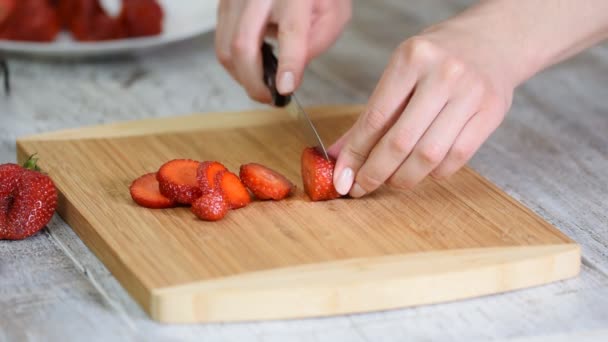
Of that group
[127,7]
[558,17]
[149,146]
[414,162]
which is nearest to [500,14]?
[558,17]

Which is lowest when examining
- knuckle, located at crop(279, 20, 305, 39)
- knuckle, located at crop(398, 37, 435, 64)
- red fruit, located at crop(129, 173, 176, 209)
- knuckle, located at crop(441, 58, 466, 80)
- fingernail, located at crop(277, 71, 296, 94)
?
red fruit, located at crop(129, 173, 176, 209)

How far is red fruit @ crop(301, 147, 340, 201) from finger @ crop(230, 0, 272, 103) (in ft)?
0.64

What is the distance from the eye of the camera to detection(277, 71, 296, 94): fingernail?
5.32ft

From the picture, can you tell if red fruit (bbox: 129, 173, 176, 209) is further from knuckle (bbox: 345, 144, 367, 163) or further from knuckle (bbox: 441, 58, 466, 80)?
knuckle (bbox: 441, 58, 466, 80)

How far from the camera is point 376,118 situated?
1476mm

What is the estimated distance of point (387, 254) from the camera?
1.38 metres

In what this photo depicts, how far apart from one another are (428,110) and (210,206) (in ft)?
1.07

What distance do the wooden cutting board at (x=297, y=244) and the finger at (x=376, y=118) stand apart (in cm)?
5

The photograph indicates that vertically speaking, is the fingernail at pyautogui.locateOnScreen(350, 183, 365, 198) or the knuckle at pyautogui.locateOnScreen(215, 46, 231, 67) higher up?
the knuckle at pyautogui.locateOnScreen(215, 46, 231, 67)

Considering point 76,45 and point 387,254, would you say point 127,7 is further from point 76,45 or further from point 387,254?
point 387,254

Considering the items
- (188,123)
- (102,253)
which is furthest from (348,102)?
(102,253)

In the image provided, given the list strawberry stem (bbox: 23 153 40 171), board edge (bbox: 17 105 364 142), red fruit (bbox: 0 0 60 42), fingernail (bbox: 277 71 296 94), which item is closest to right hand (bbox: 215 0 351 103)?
fingernail (bbox: 277 71 296 94)

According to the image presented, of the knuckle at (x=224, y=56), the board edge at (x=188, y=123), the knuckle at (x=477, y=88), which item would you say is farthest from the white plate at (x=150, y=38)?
the knuckle at (x=477, y=88)

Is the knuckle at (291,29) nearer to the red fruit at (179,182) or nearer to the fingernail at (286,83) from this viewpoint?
the fingernail at (286,83)
